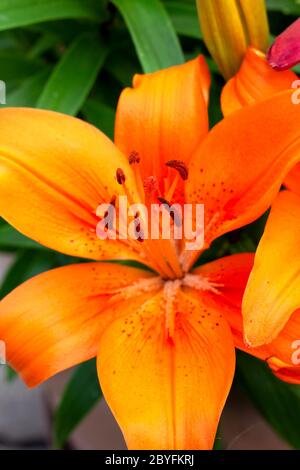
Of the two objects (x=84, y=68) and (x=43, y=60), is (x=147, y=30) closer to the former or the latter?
(x=84, y=68)

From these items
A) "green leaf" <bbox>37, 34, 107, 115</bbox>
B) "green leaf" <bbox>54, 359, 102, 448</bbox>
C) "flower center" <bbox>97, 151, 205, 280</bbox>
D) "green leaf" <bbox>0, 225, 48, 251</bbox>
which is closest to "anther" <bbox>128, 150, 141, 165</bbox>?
"flower center" <bbox>97, 151, 205, 280</bbox>

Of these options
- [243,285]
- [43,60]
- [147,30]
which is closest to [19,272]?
[43,60]

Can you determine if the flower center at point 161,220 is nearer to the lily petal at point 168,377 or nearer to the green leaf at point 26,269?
the lily petal at point 168,377

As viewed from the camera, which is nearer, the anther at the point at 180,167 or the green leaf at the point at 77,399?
the anther at the point at 180,167

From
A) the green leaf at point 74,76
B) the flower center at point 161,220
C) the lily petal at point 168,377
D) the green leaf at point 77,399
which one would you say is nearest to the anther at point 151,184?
the flower center at point 161,220

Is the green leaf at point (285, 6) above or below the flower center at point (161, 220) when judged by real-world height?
above
